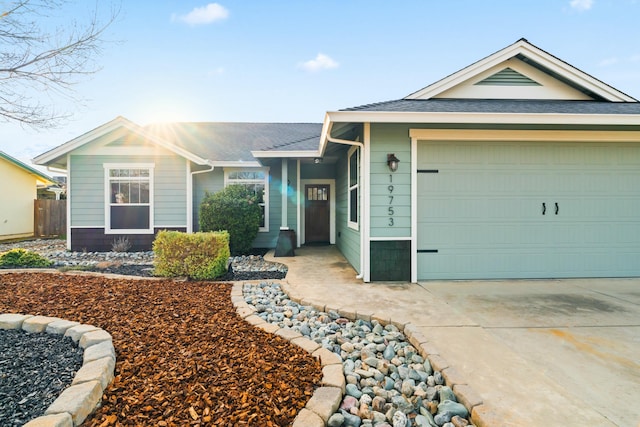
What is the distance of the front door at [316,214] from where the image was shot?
31.7 feet

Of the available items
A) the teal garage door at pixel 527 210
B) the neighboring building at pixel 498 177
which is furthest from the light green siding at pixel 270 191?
the teal garage door at pixel 527 210

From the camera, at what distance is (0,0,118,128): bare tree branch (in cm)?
397

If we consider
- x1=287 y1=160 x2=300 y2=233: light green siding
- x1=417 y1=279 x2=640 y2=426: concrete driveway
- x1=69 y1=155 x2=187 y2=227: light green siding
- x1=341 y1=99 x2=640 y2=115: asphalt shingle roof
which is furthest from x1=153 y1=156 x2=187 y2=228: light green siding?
x1=417 y1=279 x2=640 y2=426: concrete driveway

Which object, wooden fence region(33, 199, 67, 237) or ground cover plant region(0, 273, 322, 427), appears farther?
wooden fence region(33, 199, 67, 237)

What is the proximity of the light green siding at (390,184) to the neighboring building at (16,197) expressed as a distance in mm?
13956

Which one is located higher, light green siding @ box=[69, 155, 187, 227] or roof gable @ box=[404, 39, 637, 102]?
roof gable @ box=[404, 39, 637, 102]

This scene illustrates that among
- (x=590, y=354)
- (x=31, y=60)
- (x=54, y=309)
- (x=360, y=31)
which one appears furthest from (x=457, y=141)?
(x=31, y=60)

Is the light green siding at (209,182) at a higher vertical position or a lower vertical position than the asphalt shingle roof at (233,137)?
lower

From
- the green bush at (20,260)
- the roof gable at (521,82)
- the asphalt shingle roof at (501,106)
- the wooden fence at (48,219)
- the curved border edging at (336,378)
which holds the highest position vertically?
the roof gable at (521,82)

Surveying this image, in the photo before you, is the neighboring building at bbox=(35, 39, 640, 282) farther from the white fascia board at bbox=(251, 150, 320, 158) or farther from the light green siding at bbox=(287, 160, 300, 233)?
the light green siding at bbox=(287, 160, 300, 233)

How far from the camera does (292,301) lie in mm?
3869

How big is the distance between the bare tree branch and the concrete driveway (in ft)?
17.7

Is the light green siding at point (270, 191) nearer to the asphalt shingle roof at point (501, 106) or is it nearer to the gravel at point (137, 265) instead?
the gravel at point (137, 265)

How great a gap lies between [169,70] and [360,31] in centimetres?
458
